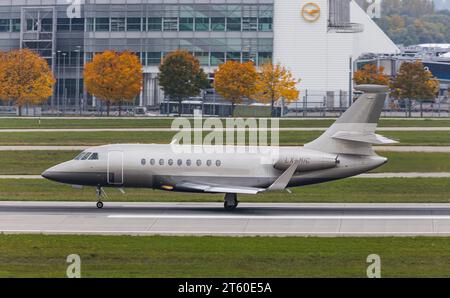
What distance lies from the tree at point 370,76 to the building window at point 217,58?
16.5 meters

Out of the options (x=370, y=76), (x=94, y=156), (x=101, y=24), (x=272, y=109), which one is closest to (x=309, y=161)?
(x=94, y=156)

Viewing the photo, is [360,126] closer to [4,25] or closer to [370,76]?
[370,76]

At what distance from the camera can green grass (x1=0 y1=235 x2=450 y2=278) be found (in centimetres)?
2942

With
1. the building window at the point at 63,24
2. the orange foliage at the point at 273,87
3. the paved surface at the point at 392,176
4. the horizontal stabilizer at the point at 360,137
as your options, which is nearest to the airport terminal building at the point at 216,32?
the building window at the point at 63,24

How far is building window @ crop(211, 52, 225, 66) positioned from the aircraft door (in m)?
84.5

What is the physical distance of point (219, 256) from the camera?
32.0m

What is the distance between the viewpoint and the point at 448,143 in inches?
2820

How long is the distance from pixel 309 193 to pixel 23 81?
6869 centimetres

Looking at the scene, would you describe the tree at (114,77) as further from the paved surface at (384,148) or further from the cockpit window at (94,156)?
the cockpit window at (94,156)

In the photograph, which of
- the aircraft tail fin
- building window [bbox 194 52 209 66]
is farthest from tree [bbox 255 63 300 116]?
the aircraft tail fin

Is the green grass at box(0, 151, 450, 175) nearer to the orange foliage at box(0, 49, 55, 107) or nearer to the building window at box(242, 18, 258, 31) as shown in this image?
the orange foliage at box(0, 49, 55, 107)
